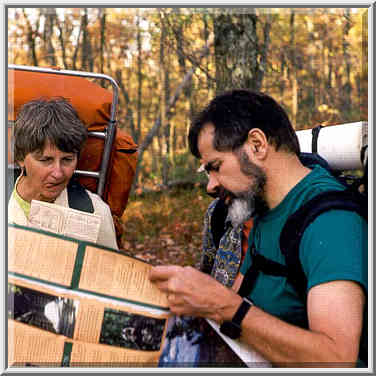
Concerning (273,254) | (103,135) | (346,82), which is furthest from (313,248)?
(346,82)

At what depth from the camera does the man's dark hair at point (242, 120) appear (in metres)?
2.04

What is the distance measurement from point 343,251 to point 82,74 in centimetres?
219

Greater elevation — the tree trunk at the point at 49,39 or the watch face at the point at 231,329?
the tree trunk at the point at 49,39

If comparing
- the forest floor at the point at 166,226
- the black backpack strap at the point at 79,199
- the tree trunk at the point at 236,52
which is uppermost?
the tree trunk at the point at 236,52

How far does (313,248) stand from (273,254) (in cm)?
31

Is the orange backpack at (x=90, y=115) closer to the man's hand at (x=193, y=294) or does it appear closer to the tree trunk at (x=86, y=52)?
the man's hand at (x=193, y=294)

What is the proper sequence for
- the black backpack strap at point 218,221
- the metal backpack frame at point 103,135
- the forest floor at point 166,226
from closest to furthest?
1. the black backpack strap at point 218,221
2. the metal backpack frame at point 103,135
3. the forest floor at point 166,226

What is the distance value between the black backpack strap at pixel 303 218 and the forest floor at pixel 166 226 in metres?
5.34

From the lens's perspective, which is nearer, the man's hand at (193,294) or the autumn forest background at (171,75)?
the man's hand at (193,294)

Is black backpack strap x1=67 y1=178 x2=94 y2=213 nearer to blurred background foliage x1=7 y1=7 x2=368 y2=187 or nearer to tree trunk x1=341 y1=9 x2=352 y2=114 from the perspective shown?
blurred background foliage x1=7 y1=7 x2=368 y2=187

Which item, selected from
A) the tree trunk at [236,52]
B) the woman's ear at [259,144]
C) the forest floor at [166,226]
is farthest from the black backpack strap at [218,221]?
the forest floor at [166,226]

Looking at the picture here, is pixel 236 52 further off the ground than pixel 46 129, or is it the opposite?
pixel 236 52

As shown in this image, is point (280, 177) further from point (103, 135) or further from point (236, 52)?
point (236, 52)

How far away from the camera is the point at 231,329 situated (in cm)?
168
